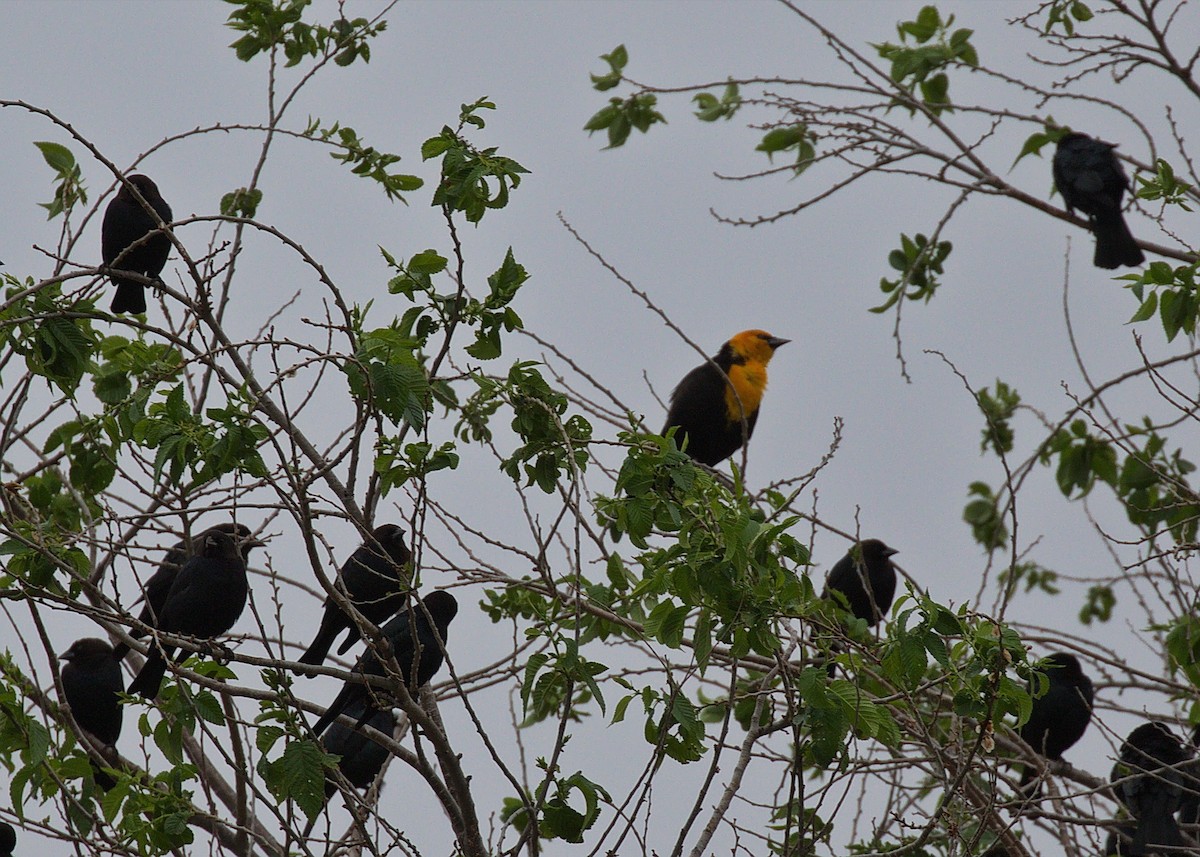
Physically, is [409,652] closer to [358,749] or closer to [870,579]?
[358,749]

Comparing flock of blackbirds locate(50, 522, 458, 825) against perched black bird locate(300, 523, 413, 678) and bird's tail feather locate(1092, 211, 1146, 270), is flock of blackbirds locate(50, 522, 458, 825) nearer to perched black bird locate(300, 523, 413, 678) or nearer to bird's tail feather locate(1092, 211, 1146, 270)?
perched black bird locate(300, 523, 413, 678)

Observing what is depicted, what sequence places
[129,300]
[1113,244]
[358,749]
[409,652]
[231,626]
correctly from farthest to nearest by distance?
1. [1113,244]
2. [358,749]
3. [129,300]
4. [231,626]
5. [409,652]

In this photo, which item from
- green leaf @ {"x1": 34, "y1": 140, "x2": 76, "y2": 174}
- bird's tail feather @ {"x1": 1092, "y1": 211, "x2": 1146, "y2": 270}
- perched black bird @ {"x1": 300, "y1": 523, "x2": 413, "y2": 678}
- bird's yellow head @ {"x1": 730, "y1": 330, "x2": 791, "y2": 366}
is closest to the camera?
perched black bird @ {"x1": 300, "y1": 523, "x2": 413, "y2": 678}

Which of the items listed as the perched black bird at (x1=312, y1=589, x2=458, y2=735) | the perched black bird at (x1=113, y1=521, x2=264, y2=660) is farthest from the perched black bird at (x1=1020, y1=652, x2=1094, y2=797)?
the perched black bird at (x1=113, y1=521, x2=264, y2=660)

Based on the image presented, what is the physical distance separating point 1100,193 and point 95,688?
4.89 m

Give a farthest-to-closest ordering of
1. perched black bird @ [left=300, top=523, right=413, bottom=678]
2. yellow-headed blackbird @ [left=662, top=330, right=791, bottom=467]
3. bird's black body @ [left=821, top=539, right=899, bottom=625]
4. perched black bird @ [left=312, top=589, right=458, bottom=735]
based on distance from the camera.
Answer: yellow-headed blackbird @ [left=662, top=330, right=791, bottom=467], bird's black body @ [left=821, top=539, right=899, bottom=625], perched black bird @ [left=300, top=523, right=413, bottom=678], perched black bird @ [left=312, top=589, right=458, bottom=735]

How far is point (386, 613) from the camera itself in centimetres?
420

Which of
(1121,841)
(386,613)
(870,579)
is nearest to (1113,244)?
(870,579)

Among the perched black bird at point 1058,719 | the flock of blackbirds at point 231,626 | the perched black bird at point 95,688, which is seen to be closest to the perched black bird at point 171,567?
the flock of blackbirds at point 231,626

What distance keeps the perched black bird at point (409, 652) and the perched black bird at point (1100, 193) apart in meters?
3.56

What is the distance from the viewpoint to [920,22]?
18.9ft

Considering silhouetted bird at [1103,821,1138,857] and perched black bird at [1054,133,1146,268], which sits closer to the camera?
silhouetted bird at [1103,821,1138,857]

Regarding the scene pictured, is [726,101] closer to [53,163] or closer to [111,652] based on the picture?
[53,163]

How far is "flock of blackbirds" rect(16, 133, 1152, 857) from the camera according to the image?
3.71 meters
